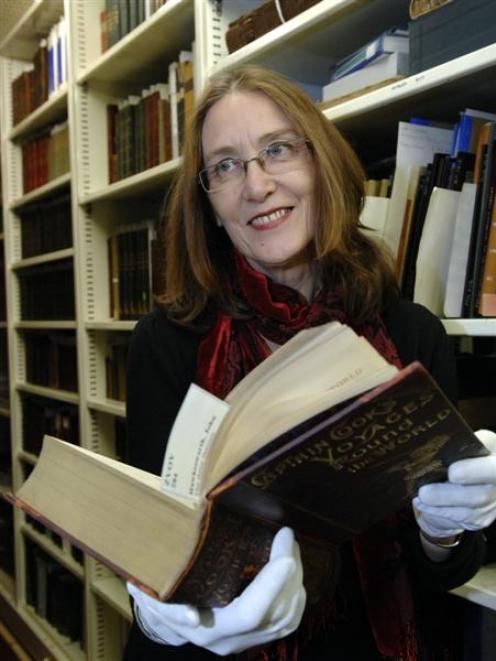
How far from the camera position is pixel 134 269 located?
1.90 metres

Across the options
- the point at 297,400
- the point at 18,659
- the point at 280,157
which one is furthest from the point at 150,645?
the point at 18,659

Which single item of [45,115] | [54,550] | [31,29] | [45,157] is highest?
[31,29]

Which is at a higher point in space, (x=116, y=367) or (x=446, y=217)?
(x=446, y=217)

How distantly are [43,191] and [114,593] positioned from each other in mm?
1425

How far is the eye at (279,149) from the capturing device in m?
0.87

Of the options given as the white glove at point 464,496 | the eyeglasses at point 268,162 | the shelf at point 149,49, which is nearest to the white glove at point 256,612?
the white glove at point 464,496

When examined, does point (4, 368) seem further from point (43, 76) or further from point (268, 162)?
point (268, 162)

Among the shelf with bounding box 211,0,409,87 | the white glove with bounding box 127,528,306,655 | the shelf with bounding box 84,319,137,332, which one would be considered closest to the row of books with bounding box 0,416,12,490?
the shelf with bounding box 84,319,137,332

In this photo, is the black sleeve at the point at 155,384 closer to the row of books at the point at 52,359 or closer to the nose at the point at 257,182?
the nose at the point at 257,182

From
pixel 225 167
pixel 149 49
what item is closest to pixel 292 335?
pixel 225 167

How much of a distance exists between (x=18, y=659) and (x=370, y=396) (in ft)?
8.04

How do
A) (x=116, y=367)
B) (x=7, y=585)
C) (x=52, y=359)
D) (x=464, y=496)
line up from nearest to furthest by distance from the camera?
(x=464, y=496)
(x=116, y=367)
(x=52, y=359)
(x=7, y=585)

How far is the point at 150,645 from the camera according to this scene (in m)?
0.87

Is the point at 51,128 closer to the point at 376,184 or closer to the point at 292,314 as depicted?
the point at 376,184
